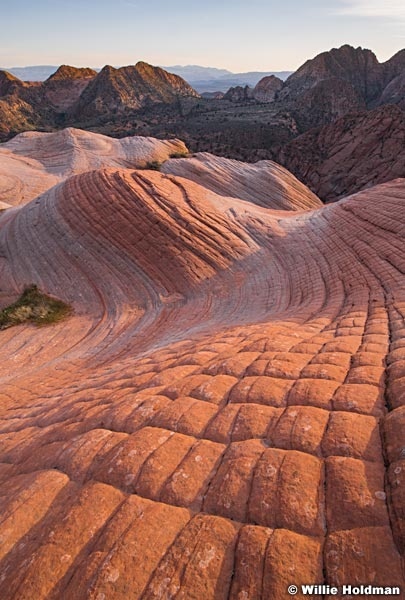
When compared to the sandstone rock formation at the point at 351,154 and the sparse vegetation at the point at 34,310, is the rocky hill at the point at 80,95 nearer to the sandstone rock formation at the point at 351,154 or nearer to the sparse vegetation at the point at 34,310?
the sandstone rock formation at the point at 351,154

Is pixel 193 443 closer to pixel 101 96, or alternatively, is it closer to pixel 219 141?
pixel 219 141

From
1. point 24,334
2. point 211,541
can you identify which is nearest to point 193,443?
point 211,541

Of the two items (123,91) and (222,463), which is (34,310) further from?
(123,91)

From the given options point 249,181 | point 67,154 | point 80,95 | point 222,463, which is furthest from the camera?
point 80,95

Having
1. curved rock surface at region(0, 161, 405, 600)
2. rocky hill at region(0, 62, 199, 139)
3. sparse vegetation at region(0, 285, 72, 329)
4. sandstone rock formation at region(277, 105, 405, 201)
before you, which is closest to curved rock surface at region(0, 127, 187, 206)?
sandstone rock formation at region(277, 105, 405, 201)

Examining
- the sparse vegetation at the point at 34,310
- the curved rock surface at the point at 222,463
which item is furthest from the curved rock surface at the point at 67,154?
the curved rock surface at the point at 222,463

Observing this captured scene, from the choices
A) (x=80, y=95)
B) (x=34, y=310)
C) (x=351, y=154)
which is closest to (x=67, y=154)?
(x=34, y=310)
